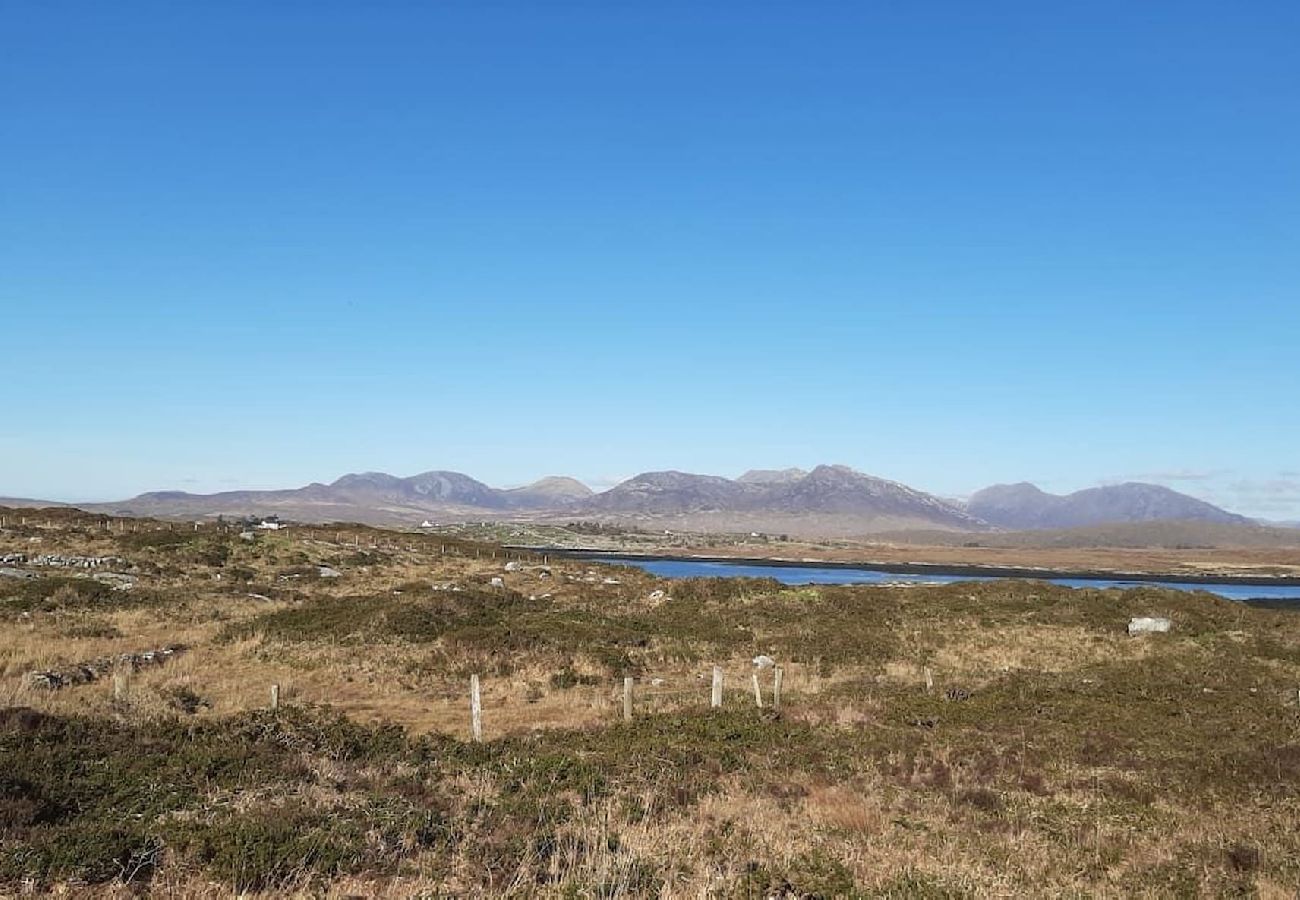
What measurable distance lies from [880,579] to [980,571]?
3555cm

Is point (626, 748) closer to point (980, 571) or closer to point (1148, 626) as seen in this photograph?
point (1148, 626)

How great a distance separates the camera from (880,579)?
335ft

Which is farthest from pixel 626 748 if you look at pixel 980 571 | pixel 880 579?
pixel 980 571

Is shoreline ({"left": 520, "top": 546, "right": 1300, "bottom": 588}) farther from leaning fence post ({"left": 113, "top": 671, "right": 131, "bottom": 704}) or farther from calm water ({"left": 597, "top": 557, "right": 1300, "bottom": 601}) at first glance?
leaning fence post ({"left": 113, "top": 671, "right": 131, "bottom": 704})

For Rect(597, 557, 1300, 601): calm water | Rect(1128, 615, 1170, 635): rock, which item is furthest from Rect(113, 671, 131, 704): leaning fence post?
Rect(597, 557, 1300, 601): calm water

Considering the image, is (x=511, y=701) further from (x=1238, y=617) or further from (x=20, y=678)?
(x=1238, y=617)

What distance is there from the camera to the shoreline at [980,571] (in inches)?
4473

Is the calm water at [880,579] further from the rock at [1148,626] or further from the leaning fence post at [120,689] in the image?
the leaning fence post at [120,689]

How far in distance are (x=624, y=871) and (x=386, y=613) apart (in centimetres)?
2777

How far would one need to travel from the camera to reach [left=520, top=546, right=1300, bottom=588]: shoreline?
114 metres

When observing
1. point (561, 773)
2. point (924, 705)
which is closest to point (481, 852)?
point (561, 773)

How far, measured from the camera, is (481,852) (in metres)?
10.7

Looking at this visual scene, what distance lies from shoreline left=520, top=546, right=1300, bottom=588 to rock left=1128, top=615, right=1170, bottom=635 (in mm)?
78167

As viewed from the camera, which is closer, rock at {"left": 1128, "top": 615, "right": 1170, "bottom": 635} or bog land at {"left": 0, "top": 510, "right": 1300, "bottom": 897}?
bog land at {"left": 0, "top": 510, "right": 1300, "bottom": 897}
